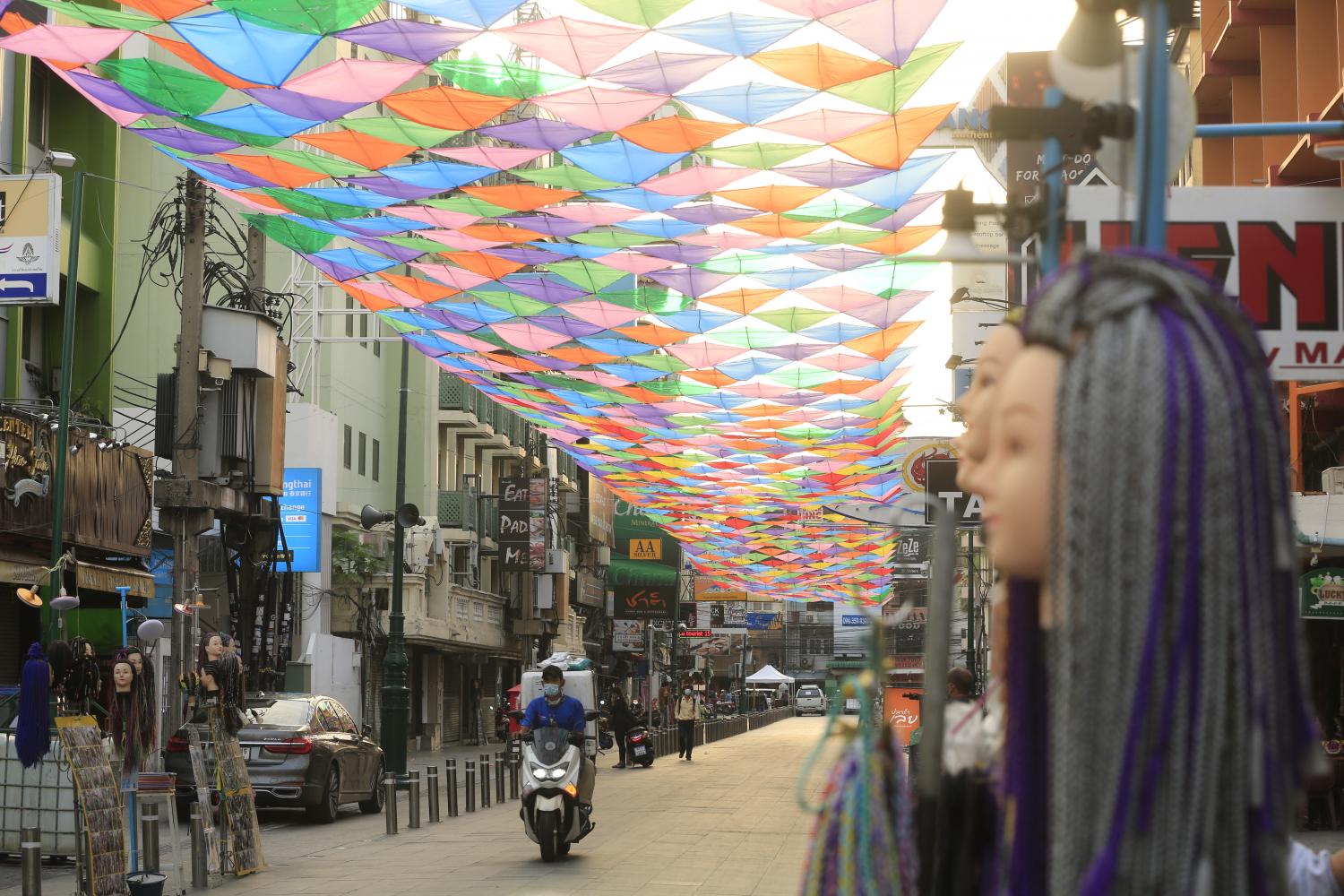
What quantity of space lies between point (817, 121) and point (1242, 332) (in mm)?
15096

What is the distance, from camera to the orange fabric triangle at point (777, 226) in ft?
67.1

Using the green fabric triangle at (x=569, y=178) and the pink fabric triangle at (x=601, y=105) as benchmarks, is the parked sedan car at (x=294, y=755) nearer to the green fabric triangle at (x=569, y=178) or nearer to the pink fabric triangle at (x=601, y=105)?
the green fabric triangle at (x=569, y=178)

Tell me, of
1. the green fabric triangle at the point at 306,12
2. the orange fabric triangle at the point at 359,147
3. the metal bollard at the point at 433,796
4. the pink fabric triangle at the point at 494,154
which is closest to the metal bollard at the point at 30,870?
the green fabric triangle at the point at 306,12

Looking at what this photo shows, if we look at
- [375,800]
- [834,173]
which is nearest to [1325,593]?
[834,173]

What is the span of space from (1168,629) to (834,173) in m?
16.7

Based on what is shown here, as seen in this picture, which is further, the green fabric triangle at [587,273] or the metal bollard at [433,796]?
the green fabric triangle at [587,273]

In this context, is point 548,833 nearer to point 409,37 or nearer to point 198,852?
point 198,852

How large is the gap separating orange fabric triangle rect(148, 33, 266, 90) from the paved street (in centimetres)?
757

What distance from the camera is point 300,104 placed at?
17.3m

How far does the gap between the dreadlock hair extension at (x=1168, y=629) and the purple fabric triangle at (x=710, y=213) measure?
57.4ft

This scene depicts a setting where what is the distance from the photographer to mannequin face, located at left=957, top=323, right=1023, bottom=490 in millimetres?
2977

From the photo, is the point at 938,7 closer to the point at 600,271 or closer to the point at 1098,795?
the point at 600,271

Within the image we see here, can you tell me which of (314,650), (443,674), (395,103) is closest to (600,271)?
(395,103)

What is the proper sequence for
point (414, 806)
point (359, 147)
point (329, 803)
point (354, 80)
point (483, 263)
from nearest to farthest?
point (354, 80) → point (359, 147) → point (414, 806) → point (329, 803) → point (483, 263)
